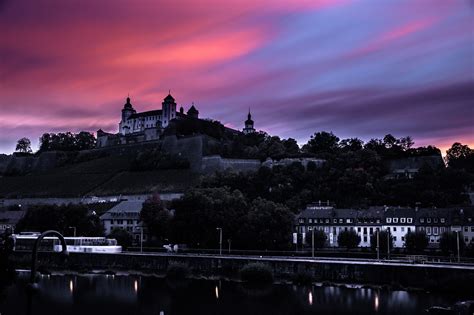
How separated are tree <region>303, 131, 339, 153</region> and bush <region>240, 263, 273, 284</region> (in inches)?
2974

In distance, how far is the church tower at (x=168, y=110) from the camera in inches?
6683

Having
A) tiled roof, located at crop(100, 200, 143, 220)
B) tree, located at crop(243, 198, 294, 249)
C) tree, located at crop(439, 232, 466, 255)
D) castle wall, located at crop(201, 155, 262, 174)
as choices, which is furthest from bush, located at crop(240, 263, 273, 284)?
castle wall, located at crop(201, 155, 262, 174)

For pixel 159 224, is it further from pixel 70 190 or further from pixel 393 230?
pixel 70 190

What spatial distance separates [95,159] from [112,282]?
101m

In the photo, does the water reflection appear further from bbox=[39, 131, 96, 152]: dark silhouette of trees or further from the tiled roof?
bbox=[39, 131, 96, 152]: dark silhouette of trees

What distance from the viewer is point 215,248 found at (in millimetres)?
70938

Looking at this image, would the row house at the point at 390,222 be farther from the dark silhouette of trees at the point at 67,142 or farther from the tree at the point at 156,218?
the dark silhouette of trees at the point at 67,142

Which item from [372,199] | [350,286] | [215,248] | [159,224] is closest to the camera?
[350,286]

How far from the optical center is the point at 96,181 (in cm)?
13288

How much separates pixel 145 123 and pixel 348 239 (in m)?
111

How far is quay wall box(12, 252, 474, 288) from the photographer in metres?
47.3

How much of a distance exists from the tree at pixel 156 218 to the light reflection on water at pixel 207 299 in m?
22.0

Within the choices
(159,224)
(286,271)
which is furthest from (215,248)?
(286,271)

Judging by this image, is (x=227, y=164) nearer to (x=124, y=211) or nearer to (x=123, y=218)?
(x=124, y=211)
